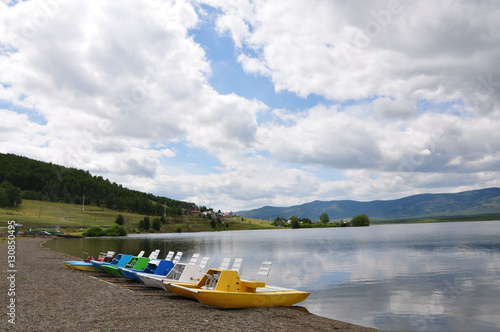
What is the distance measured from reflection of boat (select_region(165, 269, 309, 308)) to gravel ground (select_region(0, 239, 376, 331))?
0.50 metres

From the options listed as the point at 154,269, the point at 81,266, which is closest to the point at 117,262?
the point at 81,266

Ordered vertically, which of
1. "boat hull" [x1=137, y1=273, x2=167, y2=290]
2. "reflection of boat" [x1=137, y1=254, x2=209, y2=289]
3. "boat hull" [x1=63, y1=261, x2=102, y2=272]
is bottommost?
"boat hull" [x1=63, y1=261, x2=102, y2=272]

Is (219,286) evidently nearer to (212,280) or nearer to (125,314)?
(212,280)

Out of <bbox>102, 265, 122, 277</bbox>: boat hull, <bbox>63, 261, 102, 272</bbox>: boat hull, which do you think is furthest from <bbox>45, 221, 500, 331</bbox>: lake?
<bbox>63, 261, 102, 272</bbox>: boat hull

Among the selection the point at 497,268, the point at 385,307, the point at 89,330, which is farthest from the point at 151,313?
the point at 497,268

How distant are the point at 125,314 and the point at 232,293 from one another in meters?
6.44

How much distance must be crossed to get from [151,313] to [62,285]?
39.2 ft

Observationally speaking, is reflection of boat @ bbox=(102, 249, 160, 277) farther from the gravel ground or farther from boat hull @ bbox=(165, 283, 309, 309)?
boat hull @ bbox=(165, 283, 309, 309)

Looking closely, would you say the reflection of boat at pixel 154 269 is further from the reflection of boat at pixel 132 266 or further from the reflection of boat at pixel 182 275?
the reflection of boat at pixel 182 275

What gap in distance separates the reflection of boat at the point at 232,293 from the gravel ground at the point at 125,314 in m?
0.50

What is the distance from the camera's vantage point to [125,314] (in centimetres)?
1805

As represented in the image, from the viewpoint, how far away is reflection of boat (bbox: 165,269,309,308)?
21547mm

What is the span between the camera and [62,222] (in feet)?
589

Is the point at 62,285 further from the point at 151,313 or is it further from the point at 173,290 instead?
the point at 151,313
